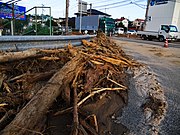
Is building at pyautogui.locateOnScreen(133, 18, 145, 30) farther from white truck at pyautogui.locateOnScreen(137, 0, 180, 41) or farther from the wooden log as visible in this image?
the wooden log

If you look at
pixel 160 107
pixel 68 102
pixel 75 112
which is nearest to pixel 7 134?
pixel 75 112

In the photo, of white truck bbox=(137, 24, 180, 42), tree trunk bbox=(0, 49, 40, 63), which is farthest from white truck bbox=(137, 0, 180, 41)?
tree trunk bbox=(0, 49, 40, 63)

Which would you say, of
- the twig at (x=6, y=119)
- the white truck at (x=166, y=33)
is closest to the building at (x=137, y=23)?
the white truck at (x=166, y=33)

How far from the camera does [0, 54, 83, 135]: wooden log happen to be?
2.13 meters

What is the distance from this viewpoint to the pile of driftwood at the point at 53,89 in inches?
95.2

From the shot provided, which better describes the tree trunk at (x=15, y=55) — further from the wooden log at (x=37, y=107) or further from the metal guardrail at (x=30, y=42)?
the wooden log at (x=37, y=107)

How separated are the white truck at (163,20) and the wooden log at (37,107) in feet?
78.0

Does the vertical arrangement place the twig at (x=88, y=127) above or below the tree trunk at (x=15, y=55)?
below

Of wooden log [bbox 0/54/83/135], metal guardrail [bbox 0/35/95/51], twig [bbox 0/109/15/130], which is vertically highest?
metal guardrail [bbox 0/35/95/51]

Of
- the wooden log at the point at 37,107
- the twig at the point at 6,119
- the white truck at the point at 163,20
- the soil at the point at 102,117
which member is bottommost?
the soil at the point at 102,117

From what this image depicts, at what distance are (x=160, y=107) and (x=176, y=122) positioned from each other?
47cm

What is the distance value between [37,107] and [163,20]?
38.8 metres

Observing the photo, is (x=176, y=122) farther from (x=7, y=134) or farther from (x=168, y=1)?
(x=168, y=1)

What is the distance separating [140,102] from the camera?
144 inches
